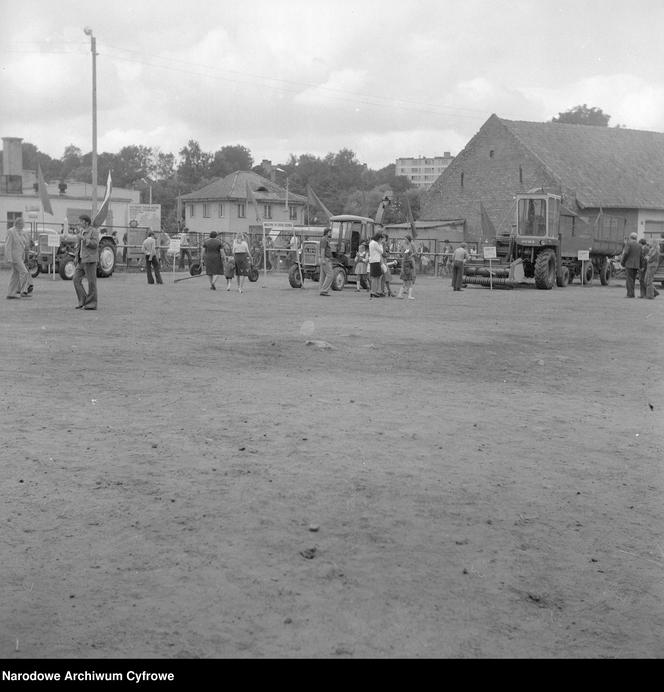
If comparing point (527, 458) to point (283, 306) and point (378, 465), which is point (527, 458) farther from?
point (283, 306)

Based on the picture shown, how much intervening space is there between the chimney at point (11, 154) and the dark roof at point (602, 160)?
28711mm

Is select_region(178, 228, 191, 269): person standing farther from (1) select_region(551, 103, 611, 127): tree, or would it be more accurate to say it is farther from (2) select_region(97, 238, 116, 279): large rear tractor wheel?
(1) select_region(551, 103, 611, 127): tree

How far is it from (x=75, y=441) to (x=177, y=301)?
51.5 ft

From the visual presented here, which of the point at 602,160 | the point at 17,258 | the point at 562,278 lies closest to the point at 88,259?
the point at 17,258

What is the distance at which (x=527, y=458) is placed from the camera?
7.34 metres

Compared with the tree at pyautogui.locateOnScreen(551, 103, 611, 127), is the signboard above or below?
below

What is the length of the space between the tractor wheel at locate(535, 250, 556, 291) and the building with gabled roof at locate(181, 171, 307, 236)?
166 ft

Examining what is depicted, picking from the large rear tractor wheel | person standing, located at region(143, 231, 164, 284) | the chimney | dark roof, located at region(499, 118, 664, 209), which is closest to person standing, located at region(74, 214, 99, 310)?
person standing, located at region(143, 231, 164, 284)

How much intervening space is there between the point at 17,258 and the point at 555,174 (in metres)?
38.6

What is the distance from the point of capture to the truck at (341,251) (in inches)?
1179

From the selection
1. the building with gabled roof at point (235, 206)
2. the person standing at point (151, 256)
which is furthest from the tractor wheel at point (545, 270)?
the building with gabled roof at point (235, 206)

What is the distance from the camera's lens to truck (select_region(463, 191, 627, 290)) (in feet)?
113

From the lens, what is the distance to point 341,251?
30.6m
